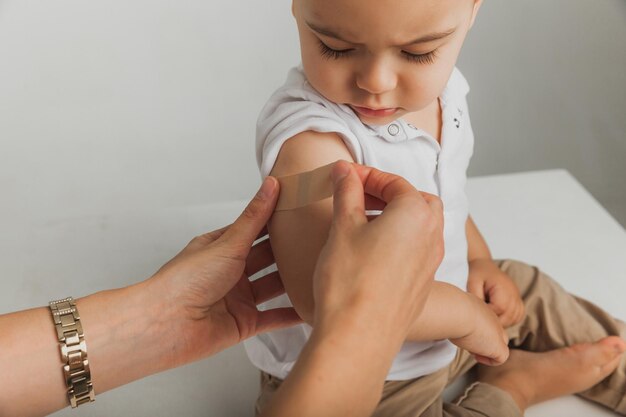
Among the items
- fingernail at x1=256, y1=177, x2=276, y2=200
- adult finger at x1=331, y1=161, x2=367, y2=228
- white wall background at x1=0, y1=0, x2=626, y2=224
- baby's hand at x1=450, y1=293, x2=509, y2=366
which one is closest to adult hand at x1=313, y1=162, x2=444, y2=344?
adult finger at x1=331, y1=161, x2=367, y2=228

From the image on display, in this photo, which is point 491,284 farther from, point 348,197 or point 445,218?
point 348,197

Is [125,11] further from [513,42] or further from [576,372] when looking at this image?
[576,372]

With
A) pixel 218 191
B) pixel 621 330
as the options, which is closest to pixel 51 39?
pixel 218 191

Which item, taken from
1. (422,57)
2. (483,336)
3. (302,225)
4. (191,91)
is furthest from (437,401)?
(191,91)

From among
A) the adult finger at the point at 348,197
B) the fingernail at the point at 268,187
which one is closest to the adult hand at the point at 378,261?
the adult finger at the point at 348,197

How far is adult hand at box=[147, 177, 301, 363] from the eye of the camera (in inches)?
32.1

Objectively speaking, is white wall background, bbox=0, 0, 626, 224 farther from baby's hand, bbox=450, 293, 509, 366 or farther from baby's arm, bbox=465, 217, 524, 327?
baby's hand, bbox=450, 293, 509, 366

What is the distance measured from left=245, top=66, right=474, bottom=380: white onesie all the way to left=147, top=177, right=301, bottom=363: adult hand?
1.9 inches

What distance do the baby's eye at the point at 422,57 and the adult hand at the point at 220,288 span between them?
179mm

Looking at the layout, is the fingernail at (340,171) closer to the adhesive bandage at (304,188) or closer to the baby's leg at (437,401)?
the adhesive bandage at (304,188)

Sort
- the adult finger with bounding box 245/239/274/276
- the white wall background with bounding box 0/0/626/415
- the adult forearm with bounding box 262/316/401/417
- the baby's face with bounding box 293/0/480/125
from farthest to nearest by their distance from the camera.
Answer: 1. the white wall background with bounding box 0/0/626/415
2. the adult finger with bounding box 245/239/274/276
3. the baby's face with bounding box 293/0/480/125
4. the adult forearm with bounding box 262/316/401/417

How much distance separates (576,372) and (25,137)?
1117 mm

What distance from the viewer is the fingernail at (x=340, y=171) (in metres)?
0.68

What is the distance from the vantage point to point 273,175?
2.64 ft
